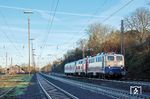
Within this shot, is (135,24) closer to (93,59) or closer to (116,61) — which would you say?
(93,59)

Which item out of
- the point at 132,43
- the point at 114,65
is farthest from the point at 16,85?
the point at 132,43

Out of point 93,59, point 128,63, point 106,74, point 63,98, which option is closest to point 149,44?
point 128,63

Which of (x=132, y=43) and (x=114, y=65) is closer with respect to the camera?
(x=114, y=65)

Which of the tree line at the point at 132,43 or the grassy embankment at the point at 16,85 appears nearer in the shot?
the grassy embankment at the point at 16,85

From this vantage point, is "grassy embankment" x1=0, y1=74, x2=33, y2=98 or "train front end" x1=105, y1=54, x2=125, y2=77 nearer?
"grassy embankment" x1=0, y1=74, x2=33, y2=98

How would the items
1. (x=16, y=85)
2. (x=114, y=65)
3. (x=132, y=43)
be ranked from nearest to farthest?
(x=16, y=85)
(x=114, y=65)
(x=132, y=43)

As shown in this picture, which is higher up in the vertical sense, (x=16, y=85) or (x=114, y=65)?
(x=114, y=65)

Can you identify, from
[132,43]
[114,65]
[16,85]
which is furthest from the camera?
[132,43]

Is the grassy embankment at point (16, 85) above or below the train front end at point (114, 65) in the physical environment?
below

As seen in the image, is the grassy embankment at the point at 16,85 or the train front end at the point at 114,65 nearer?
the grassy embankment at the point at 16,85

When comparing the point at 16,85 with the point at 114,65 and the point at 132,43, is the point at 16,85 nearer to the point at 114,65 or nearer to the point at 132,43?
the point at 114,65

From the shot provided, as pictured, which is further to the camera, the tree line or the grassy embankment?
the tree line

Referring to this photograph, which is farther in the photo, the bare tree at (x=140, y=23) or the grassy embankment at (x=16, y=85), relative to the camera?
the bare tree at (x=140, y=23)

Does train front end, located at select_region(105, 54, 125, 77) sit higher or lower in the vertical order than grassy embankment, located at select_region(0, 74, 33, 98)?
higher
